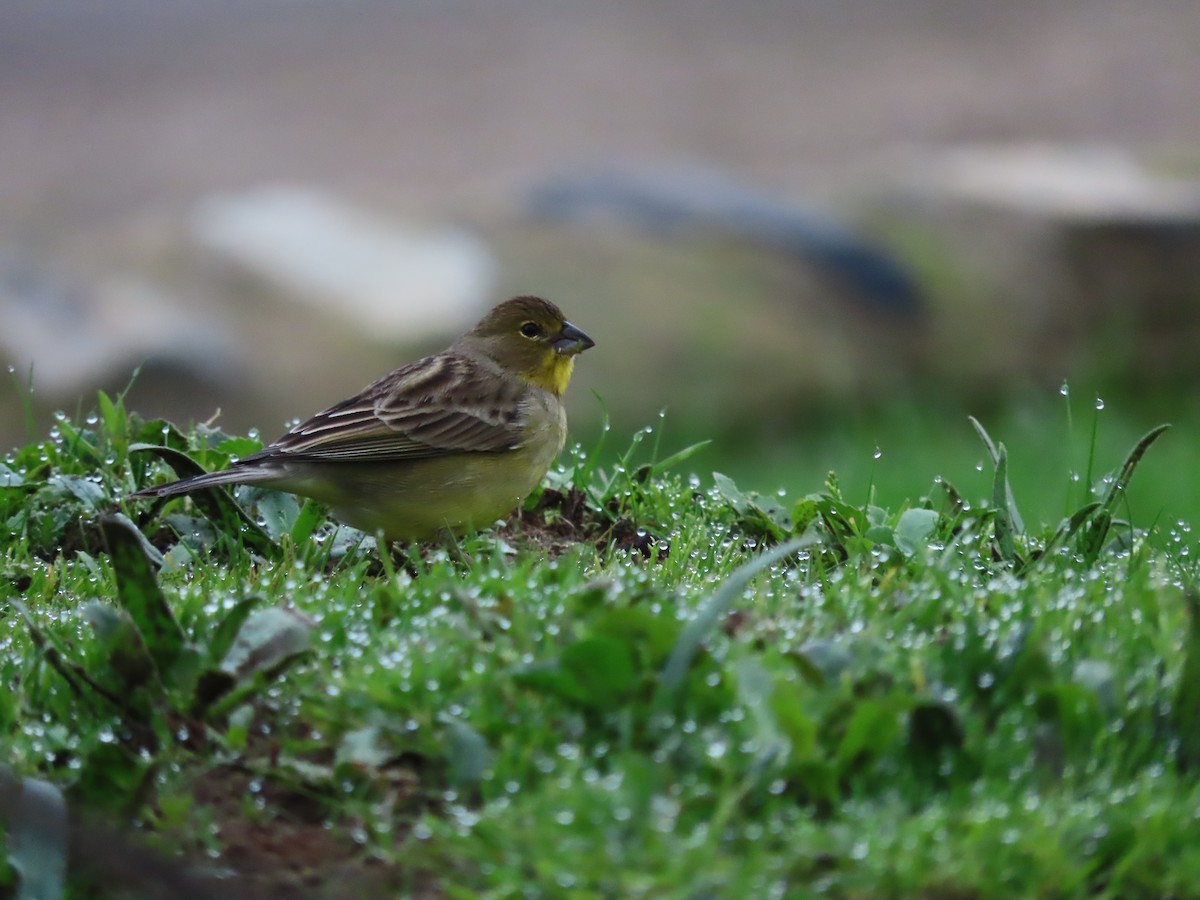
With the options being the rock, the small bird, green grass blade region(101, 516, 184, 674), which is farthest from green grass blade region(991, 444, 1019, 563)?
the rock

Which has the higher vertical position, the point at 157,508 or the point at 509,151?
the point at 509,151

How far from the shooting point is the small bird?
18.1 ft

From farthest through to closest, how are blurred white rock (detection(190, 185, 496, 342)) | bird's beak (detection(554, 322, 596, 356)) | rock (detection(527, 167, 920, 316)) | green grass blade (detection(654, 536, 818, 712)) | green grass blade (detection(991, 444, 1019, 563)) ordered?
1. rock (detection(527, 167, 920, 316))
2. blurred white rock (detection(190, 185, 496, 342))
3. bird's beak (detection(554, 322, 596, 356))
4. green grass blade (detection(991, 444, 1019, 563))
5. green grass blade (detection(654, 536, 818, 712))

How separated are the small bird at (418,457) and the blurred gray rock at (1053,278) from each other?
19.2ft

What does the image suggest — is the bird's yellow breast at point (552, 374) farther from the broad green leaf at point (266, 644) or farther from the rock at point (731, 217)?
the rock at point (731, 217)

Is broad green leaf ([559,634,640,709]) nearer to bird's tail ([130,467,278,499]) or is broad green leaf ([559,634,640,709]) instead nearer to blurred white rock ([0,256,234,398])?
bird's tail ([130,467,278,499])

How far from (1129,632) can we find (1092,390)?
740cm

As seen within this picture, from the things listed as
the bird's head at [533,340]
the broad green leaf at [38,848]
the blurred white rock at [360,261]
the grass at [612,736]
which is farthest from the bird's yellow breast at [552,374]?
the blurred white rock at [360,261]

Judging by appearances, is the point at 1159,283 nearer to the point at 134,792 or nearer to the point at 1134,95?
the point at 1134,95

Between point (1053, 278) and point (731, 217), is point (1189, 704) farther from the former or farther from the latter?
point (731, 217)

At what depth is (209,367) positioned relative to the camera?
33.8ft

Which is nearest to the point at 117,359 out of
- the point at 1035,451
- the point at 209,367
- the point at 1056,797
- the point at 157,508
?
the point at 209,367

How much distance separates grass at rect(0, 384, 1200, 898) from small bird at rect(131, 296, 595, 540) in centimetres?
111

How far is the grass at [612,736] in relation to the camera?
10.4 ft
